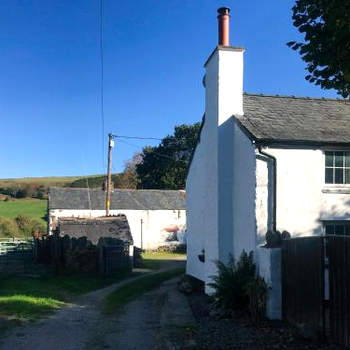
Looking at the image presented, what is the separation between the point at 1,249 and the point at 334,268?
23.6 meters

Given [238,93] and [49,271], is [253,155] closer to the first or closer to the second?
[238,93]

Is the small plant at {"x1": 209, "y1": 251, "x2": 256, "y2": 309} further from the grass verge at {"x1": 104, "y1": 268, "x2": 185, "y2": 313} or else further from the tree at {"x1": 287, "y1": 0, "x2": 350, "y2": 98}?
the tree at {"x1": 287, "y1": 0, "x2": 350, "y2": 98}

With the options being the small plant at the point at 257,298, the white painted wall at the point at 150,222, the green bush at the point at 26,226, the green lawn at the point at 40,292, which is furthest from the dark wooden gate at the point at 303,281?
the green bush at the point at 26,226

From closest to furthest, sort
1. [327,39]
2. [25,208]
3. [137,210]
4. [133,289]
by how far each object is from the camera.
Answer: [327,39] < [133,289] < [137,210] < [25,208]

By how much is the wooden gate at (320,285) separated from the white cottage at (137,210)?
3188 centimetres

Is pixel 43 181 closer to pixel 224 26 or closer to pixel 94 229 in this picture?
pixel 94 229

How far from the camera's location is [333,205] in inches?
557

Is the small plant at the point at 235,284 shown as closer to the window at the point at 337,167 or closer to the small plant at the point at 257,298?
the small plant at the point at 257,298

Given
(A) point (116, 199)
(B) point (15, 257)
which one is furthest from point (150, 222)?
(B) point (15, 257)

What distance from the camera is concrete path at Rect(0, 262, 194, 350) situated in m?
9.54

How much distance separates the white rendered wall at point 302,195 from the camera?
1367 cm

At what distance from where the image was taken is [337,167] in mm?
14422

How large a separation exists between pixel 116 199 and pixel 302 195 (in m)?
31.3

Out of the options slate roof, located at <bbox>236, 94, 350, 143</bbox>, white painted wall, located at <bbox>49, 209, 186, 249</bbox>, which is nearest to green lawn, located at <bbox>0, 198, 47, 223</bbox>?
white painted wall, located at <bbox>49, 209, 186, 249</bbox>
